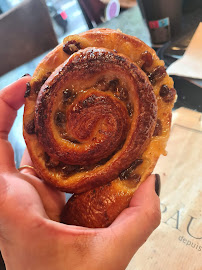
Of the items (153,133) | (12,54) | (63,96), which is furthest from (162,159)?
(12,54)

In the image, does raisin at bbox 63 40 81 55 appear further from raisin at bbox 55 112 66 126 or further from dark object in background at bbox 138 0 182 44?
dark object in background at bbox 138 0 182 44

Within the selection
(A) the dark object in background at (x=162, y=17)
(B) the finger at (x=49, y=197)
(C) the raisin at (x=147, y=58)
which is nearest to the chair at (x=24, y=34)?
(A) the dark object in background at (x=162, y=17)

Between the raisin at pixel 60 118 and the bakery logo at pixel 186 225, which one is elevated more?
the raisin at pixel 60 118

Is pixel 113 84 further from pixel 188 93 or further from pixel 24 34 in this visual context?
pixel 24 34

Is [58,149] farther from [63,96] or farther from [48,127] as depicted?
[63,96]

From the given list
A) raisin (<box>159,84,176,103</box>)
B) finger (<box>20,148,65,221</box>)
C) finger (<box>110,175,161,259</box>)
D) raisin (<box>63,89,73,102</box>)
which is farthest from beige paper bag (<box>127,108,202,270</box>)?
raisin (<box>63,89,73,102</box>)

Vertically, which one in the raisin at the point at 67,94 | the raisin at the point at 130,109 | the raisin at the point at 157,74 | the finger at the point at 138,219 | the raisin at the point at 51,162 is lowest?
the finger at the point at 138,219

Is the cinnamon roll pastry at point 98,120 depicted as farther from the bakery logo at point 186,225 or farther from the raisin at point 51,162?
the bakery logo at point 186,225

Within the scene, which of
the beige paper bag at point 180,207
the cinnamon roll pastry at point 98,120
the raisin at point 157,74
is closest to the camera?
the cinnamon roll pastry at point 98,120
